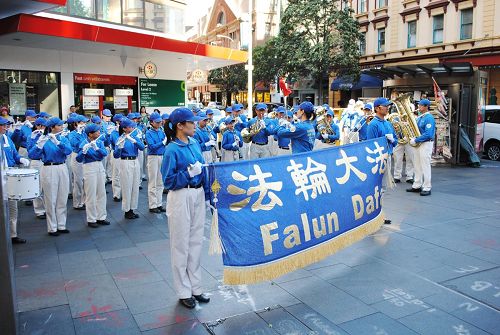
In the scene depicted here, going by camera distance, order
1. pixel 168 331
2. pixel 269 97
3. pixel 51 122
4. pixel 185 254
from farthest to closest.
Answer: pixel 269 97, pixel 51 122, pixel 185 254, pixel 168 331

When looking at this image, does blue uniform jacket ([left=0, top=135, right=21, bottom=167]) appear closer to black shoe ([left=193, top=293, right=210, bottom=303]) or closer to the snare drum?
the snare drum

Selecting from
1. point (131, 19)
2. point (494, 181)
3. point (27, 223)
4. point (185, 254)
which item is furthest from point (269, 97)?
point (185, 254)

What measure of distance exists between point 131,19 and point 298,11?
56.2 ft

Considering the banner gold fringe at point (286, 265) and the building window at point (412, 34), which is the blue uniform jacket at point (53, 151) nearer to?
the banner gold fringe at point (286, 265)

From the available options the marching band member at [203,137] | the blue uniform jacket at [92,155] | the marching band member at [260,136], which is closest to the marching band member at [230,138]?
the marching band member at [260,136]

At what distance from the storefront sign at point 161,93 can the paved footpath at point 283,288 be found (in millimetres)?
10181

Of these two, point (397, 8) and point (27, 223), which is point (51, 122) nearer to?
point (27, 223)

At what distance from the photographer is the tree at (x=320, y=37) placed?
3164cm

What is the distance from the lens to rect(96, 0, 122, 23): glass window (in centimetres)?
1616

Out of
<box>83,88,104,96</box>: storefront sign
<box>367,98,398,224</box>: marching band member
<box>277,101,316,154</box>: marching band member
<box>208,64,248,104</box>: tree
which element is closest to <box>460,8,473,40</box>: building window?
<box>208,64,248,104</box>: tree

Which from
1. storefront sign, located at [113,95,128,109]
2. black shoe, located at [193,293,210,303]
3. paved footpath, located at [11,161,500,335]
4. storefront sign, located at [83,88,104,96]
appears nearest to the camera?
paved footpath, located at [11,161,500,335]

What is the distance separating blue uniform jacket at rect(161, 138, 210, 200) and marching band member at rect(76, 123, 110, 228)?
382 centimetres

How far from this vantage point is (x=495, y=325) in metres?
4.43

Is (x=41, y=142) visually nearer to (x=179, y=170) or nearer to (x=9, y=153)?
(x=9, y=153)
